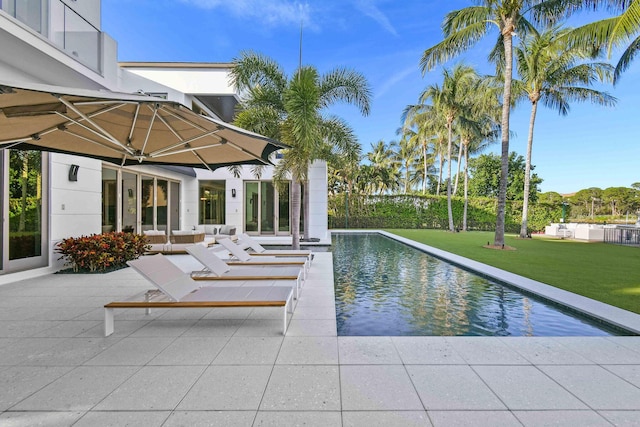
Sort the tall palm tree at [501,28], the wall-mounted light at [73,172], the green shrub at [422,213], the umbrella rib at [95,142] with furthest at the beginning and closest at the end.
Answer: the green shrub at [422,213], the tall palm tree at [501,28], the wall-mounted light at [73,172], the umbrella rib at [95,142]

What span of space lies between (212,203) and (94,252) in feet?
33.8

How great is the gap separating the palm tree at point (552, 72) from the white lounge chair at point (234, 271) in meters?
17.9

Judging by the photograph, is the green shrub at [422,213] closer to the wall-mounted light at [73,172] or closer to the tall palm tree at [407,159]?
the tall palm tree at [407,159]

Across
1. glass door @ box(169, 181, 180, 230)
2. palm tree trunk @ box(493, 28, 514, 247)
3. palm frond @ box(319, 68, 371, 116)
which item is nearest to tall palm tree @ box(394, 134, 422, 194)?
palm tree trunk @ box(493, 28, 514, 247)

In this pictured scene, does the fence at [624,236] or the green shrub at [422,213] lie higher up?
the green shrub at [422,213]

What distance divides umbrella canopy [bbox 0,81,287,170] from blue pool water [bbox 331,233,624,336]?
3.01 m

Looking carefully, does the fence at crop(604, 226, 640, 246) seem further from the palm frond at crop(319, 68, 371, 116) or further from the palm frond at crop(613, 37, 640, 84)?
the palm frond at crop(319, 68, 371, 116)

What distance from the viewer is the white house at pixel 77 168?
7.06 meters

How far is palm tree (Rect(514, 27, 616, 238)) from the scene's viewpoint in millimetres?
17922

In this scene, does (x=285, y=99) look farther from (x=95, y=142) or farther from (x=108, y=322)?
(x=108, y=322)

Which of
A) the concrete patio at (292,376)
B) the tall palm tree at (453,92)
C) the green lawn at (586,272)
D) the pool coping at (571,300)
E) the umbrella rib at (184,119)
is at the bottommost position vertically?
the concrete patio at (292,376)

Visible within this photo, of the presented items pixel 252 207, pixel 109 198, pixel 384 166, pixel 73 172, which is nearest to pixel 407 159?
pixel 384 166

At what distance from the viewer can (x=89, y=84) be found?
336 inches

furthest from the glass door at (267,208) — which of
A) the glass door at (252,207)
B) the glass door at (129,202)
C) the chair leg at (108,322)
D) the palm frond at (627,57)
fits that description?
the palm frond at (627,57)
